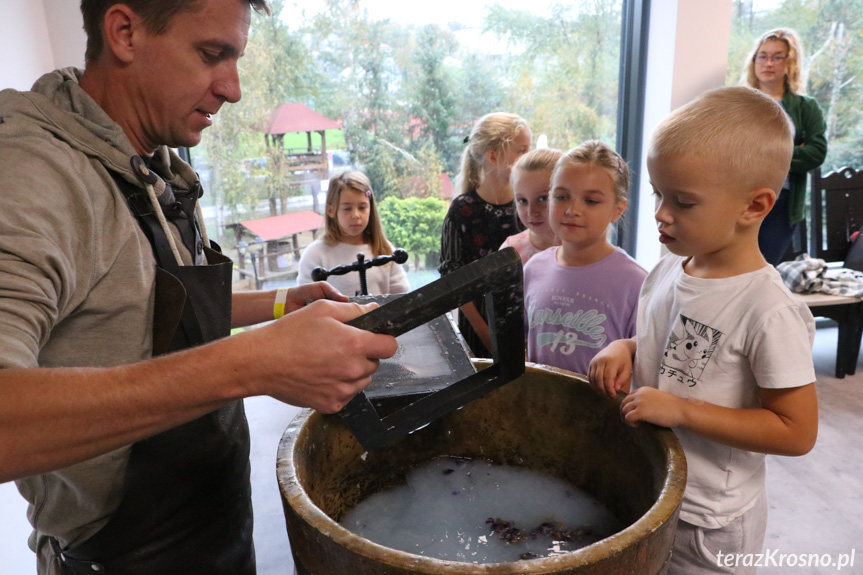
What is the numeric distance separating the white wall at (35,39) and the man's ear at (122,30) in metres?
1.21

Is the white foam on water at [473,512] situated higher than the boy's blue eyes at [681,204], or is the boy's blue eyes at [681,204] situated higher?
the boy's blue eyes at [681,204]

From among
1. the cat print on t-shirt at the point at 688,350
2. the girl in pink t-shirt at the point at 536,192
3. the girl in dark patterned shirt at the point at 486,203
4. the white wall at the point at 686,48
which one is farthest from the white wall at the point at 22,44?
the white wall at the point at 686,48

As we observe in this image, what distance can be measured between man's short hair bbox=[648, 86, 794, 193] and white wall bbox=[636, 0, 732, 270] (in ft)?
8.41

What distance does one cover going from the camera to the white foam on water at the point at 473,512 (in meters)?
1.01

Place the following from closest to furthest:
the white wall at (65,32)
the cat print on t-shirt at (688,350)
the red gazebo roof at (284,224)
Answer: the cat print on t-shirt at (688,350), the white wall at (65,32), the red gazebo roof at (284,224)

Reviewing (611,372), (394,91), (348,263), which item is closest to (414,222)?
(394,91)

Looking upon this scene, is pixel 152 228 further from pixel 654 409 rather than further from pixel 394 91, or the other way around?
pixel 394 91

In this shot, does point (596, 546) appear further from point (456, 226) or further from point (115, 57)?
point (456, 226)

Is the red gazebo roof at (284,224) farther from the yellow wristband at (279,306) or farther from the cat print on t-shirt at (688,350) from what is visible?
the cat print on t-shirt at (688,350)

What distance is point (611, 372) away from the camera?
3.59 ft

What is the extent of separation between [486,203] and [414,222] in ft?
4.16

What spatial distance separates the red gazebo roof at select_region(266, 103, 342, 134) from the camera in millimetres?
3352

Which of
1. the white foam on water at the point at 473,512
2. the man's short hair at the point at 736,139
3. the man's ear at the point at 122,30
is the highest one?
the man's ear at the point at 122,30

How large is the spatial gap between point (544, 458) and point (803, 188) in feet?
10.2
